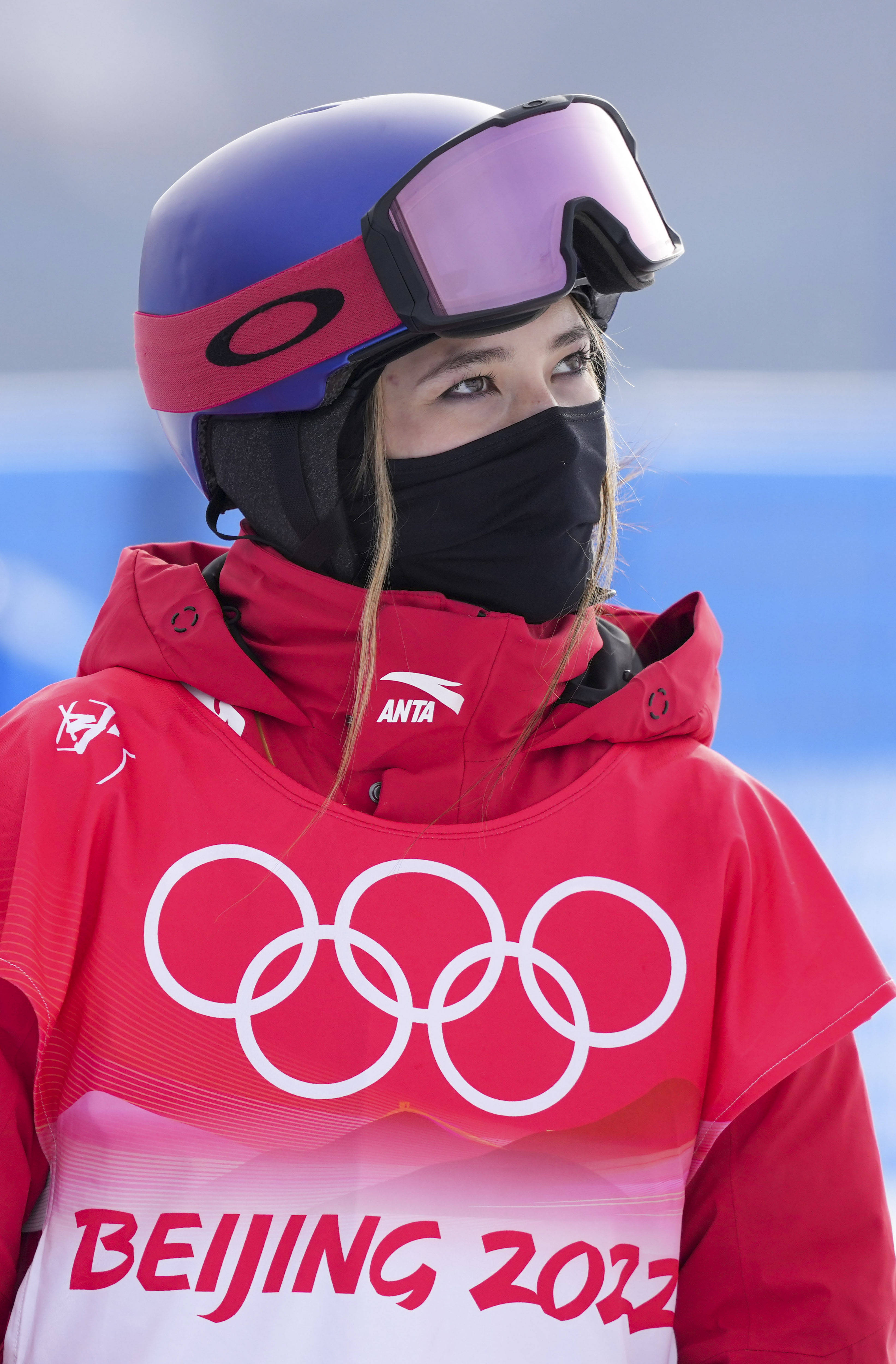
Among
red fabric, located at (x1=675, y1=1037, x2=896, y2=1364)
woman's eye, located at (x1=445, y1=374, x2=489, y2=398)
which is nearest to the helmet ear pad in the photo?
woman's eye, located at (x1=445, y1=374, x2=489, y2=398)

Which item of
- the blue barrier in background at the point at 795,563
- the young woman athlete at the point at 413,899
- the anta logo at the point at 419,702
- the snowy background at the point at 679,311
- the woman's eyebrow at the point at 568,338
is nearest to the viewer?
the young woman athlete at the point at 413,899

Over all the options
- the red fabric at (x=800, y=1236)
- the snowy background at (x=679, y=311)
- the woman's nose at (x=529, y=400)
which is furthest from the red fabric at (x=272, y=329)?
the snowy background at (x=679, y=311)

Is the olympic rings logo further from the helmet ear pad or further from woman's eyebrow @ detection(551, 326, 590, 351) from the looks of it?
woman's eyebrow @ detection(551, 326, 590, 351)

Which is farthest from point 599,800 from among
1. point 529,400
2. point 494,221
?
point 494,221

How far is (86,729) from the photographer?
3.68 feet

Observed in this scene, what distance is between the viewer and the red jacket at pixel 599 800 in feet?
3.50

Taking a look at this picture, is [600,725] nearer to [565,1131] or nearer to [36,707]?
[565,1131]

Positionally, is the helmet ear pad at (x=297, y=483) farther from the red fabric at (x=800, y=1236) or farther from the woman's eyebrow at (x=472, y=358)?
the red fabric at (x=800, y=1236)

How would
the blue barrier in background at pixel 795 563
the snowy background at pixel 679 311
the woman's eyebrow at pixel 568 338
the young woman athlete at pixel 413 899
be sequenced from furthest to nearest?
the blue barrier in background at pixel 795 563 < the snowy background at pixel 679 311 < the woman's eyebrow at pixel 568 338 < the young woman athlete at pixel 413 899

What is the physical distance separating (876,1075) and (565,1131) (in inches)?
63.2

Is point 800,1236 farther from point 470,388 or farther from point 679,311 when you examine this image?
point 679,311

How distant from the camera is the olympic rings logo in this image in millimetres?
1042

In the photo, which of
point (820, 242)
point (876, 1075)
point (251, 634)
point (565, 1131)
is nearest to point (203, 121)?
point (820, 242)

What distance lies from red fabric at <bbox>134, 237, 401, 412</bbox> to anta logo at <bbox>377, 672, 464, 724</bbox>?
36cm
